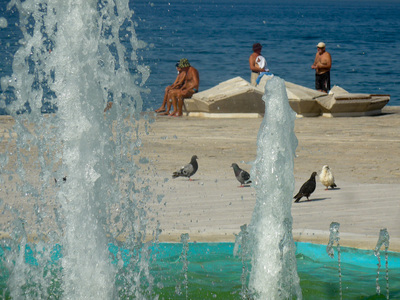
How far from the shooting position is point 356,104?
14797 millimetres

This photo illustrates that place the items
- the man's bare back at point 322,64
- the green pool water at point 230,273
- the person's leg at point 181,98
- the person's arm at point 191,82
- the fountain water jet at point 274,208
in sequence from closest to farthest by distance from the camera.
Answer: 1. the fountain water jet at point 274,208
2. the green pool water at point 230,273
3. the person's leg at point 181,98
4. the person's arm at point 191,82
5. the man's bare back at point 322,64

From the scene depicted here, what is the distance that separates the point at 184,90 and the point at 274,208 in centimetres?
1083

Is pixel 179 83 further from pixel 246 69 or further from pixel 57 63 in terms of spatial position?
pixel 246 69

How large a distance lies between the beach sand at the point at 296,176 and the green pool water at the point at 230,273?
157 millimetres

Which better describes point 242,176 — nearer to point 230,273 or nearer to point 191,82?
point 230,273

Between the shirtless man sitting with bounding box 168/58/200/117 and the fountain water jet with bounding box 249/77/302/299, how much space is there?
10294mm

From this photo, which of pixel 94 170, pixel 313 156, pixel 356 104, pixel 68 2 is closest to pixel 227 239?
pixel 94 170

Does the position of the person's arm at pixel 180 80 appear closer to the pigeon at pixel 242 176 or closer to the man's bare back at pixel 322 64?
the man's bare back at pixel 322 64

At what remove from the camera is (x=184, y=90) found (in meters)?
15.6

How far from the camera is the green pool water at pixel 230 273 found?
5136mm

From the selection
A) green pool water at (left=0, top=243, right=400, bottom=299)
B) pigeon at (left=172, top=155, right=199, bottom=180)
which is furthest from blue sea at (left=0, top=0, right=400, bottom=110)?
green pool water at (left=0, top=243, right=400, bottom=299)

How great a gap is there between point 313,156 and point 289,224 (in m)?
5.79

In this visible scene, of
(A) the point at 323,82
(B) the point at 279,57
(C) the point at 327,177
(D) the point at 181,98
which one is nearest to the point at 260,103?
(D) the point at 181,98

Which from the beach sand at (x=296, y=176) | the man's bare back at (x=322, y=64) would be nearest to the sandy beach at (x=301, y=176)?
the beach sand at (x=296, y=176)
